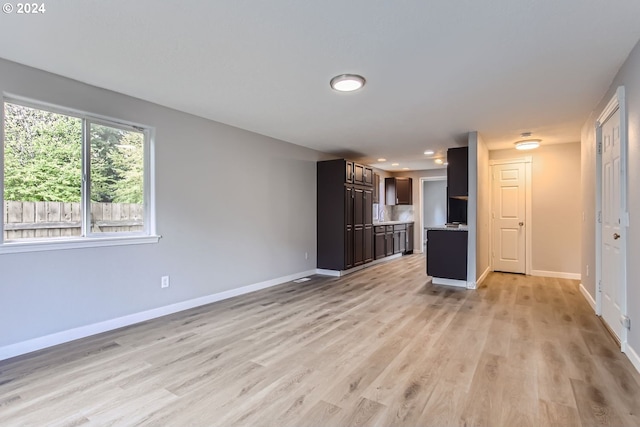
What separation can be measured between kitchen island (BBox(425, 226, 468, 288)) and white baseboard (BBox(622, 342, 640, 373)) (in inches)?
89.7

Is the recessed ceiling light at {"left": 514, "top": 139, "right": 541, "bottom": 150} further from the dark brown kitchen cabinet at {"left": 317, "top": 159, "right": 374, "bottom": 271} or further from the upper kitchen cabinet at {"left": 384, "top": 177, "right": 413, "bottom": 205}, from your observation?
the upper kitchen cabinet at {"left": 384, "top": 177, "right": 413, "bottom": 205}

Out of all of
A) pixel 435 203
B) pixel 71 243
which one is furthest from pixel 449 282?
pixel 435 203

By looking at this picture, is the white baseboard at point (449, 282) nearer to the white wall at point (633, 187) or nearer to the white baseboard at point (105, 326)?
the white wall at point (633, 187)

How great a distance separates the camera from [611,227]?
2.98 meters

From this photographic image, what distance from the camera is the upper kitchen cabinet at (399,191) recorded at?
28.7ft

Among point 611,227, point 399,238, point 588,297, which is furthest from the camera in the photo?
point 399,238

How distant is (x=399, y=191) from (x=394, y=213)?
33.1 inches

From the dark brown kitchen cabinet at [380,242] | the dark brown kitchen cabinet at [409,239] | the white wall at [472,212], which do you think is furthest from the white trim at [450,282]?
the dark brown kitchen cabinet at [409,239]

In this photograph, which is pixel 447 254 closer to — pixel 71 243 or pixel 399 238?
pixel 399 238

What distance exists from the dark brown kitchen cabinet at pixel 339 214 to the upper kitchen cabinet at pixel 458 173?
167cm

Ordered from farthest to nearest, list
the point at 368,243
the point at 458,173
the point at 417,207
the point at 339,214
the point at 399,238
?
the point at 417,207
the point at 399,238
the point at 368,243
the point at 339,214
the point at 458,173

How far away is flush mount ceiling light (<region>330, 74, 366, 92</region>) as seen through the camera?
2.74m

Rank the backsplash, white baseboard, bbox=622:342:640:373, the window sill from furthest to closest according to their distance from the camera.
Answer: the backsplash, the window sill, white baseboard, bbox=622:342:640:373

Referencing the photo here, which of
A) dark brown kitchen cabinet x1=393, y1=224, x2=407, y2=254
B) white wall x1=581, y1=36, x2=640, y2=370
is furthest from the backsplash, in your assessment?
white wall x1=581, y1=36, x2=640, y2=370
